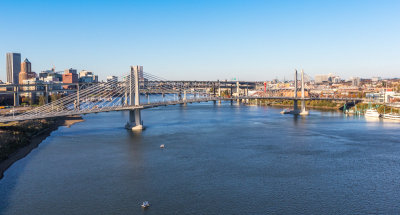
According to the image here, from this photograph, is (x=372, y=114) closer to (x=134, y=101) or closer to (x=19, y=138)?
(x=134, y=101)

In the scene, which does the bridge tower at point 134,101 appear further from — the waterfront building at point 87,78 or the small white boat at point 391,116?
the waterfront building at point 87,78

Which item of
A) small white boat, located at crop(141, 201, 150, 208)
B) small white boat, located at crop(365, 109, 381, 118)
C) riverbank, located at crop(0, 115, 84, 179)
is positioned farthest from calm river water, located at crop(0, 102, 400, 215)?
small white boat, located at crop(365, 109, 381, 118)

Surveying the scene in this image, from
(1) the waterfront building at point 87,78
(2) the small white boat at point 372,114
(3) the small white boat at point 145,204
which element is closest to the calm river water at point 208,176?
(3) the small white boat at point 145,204

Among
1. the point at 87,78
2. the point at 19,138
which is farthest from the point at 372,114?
the point at 87,78

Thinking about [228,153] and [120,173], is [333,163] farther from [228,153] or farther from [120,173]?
[120,173]

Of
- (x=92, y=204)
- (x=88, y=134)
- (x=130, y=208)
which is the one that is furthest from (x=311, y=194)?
(x=88, y=134)

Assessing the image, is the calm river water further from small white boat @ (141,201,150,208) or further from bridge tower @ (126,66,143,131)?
bridge tower @ (126,66,143,131)
